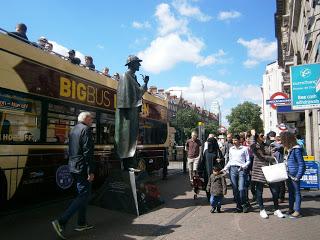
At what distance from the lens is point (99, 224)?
7129 mm

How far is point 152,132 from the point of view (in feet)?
54.4

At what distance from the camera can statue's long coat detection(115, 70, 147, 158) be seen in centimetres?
Result: 873

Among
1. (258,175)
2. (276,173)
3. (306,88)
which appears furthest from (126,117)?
(306,88)

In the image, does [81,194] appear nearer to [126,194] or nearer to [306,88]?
[126,194]

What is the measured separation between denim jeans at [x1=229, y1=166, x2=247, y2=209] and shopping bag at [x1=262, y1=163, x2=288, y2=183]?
63cm

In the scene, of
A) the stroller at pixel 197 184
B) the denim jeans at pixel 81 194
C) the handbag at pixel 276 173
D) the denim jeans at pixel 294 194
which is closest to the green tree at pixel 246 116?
the stroller at pixel 197 184

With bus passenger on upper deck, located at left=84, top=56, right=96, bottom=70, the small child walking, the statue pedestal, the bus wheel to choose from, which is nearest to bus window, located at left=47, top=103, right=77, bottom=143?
the bus wheel

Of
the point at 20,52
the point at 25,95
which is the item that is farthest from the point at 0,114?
the point at 20,52

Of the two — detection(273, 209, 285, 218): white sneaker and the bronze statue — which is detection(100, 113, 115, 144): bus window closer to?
the bronze statue

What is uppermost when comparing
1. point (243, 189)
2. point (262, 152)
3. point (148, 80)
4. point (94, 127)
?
point (148, 80)

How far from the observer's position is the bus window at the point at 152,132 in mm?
15439

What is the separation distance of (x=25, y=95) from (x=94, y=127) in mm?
3228

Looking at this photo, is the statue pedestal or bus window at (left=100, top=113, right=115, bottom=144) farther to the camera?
bus window at (left=100, top=113, right=115, bottom=144)

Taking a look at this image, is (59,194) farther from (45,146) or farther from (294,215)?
(294,215)
